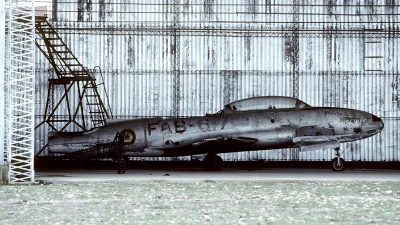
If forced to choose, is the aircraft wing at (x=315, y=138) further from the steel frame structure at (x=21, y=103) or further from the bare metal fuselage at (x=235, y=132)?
the steel frame structure at (x=21, y=103)

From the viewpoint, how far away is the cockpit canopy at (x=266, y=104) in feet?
85.0

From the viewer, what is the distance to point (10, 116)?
1947 centimetres

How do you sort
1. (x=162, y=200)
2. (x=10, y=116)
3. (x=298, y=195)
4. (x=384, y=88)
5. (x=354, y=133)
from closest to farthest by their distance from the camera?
(x=162, y=200) < (x=298, y=195) < (x=10, y=116) < (x=354, y=133) < (x=384, y=88)

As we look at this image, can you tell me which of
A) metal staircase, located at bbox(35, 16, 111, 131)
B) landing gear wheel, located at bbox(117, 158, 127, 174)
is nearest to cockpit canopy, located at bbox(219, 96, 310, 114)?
landing gear wheel, located at bbox(117, 158, 127, 174)

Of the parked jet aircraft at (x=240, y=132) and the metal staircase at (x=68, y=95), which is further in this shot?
the metal staircase at (x=68, y=95)

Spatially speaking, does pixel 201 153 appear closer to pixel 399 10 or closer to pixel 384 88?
pixel 384 88

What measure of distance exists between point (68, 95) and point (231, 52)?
7174 mm

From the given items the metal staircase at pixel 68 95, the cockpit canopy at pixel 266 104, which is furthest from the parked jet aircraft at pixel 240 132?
the metal staircase at pixel 68 95

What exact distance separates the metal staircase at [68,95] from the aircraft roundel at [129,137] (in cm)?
260

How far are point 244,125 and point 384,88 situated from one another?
7166mm

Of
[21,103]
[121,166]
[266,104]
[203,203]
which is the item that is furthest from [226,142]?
[203,203]

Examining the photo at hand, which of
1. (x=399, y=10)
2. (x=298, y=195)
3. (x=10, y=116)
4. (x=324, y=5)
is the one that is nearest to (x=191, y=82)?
(x=324, y=5)

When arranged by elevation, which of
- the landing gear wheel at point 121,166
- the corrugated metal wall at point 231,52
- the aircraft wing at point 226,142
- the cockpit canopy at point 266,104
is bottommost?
Answer: the landing gear wheel at point 121,166

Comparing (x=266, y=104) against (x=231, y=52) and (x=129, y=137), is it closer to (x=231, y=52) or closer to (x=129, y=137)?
(x=231, y=52)
